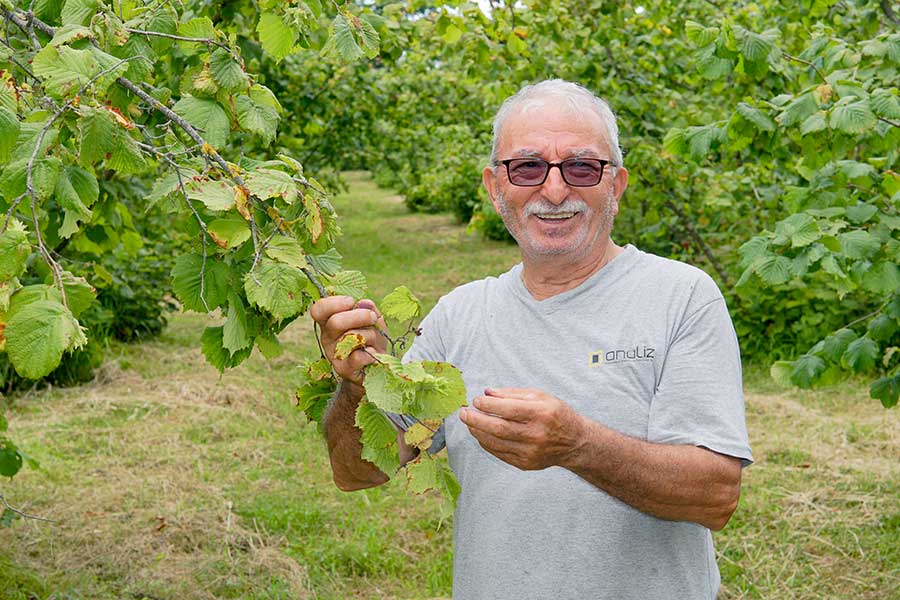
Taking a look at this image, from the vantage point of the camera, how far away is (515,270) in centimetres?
226

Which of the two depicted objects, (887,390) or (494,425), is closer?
(494,425)

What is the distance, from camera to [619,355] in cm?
196

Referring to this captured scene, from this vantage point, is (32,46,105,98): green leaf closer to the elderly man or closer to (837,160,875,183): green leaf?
the elderly man

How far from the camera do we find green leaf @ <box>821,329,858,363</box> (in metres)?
3.97

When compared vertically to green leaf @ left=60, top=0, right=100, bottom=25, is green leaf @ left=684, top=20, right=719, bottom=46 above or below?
below

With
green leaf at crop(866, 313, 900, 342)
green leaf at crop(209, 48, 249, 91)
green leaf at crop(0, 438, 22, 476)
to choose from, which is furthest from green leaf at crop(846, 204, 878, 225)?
green leaf at crop(0, 438, 22, 476)

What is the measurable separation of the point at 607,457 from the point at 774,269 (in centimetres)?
191

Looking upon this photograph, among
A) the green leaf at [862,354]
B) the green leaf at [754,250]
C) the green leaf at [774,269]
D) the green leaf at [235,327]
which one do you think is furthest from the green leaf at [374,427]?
the green leaf at [862,354]

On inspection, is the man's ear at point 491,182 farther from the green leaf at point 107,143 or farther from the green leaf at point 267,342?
the green leaf at point 107,143

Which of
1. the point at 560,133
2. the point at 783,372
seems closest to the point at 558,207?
the point at 560,133

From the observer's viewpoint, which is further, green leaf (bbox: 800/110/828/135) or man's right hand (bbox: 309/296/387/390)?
green leaf (bbox: 800/110/828/135)

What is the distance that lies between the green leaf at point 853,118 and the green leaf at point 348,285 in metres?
2.23

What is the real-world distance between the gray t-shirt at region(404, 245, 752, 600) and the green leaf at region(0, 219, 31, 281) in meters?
1.03

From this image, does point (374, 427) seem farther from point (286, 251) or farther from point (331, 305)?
point (286, 251)
